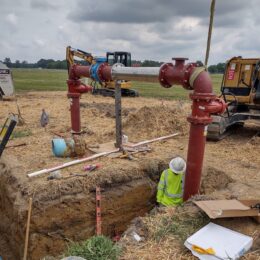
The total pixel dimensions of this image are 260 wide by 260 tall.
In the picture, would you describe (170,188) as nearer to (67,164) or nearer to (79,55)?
(67,164)

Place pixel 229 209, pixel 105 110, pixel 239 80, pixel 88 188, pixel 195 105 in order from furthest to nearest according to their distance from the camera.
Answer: pixel 105 110, pixel 239 80, pixel 88 188, pixel 195 105, pixel 229 209

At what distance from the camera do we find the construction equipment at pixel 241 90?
938cm

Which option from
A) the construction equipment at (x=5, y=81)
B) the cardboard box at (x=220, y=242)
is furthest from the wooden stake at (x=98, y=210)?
the construction equipment at (x=5, y=81)

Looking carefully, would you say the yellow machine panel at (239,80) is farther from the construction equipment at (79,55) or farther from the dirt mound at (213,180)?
the construction equipment at (79,55)

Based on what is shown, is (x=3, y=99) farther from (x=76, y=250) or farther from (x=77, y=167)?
(x=76, y=250)

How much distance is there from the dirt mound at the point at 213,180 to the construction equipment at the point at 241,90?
8.70 ft

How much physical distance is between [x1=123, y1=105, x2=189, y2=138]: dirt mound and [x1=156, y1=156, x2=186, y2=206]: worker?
10.5ft

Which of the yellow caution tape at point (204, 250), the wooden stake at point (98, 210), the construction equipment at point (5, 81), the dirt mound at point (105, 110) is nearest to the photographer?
the yellow caution tape at point (204, 250)

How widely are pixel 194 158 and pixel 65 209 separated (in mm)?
2290

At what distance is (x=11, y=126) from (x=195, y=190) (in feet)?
9.83

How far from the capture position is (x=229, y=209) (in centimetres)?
394

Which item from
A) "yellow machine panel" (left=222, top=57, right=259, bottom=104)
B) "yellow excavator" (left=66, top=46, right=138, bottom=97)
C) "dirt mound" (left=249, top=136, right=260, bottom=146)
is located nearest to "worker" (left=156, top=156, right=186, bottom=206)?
"dirt mound" (left=249, top=136, right=260, bottom=146)

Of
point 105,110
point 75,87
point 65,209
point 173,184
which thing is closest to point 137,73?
point 173,184

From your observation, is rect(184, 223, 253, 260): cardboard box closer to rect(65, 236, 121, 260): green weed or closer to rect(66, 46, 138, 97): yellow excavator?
rect(65, 236, 121, 260): green weed
